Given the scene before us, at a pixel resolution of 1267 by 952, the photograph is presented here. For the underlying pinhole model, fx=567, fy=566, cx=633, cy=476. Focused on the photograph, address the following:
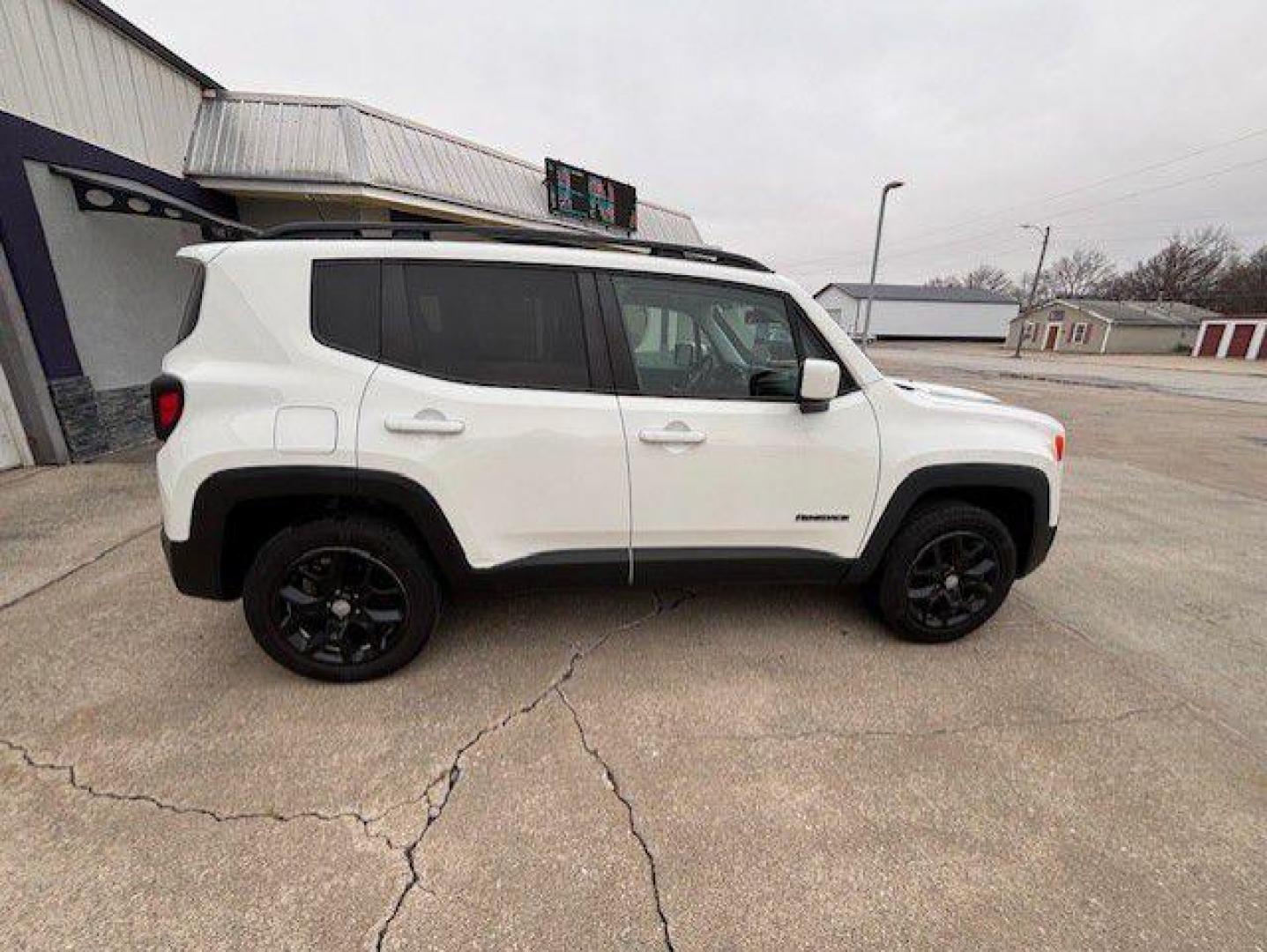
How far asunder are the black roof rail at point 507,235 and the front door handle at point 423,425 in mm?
787

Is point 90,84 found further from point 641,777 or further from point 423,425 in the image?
point 641,777

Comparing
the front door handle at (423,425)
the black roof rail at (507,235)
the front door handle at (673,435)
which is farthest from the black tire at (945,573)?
the front door handle at (423,425)

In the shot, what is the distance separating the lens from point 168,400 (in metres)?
2.22

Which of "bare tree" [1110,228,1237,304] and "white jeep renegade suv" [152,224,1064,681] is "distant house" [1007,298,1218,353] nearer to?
"bare tree" [1110,228,1237,304]

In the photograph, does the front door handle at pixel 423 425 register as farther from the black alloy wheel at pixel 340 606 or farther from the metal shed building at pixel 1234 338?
the metal shed building at pixel 1234 338

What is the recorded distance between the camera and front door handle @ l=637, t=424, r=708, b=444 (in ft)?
8.07

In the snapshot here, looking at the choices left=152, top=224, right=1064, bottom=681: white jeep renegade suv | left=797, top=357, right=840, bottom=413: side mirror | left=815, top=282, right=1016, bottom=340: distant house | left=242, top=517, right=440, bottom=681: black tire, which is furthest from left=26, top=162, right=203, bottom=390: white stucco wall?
left=815, top=282, right=1016, bottom=340: distant house

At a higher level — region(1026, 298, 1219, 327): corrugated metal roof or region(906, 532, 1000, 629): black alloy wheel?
region(1026, 298, 1219, 327): corrugated metal roof

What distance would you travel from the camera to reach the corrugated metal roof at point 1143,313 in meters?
44.0

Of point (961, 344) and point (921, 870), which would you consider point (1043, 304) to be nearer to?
point (961, 344)

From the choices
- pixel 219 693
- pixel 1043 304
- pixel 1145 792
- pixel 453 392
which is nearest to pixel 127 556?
pixel 219 693

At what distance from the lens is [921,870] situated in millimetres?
1777

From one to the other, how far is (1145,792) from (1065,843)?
51 centimetres

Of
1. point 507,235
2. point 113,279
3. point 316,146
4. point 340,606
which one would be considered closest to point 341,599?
point 340,606
